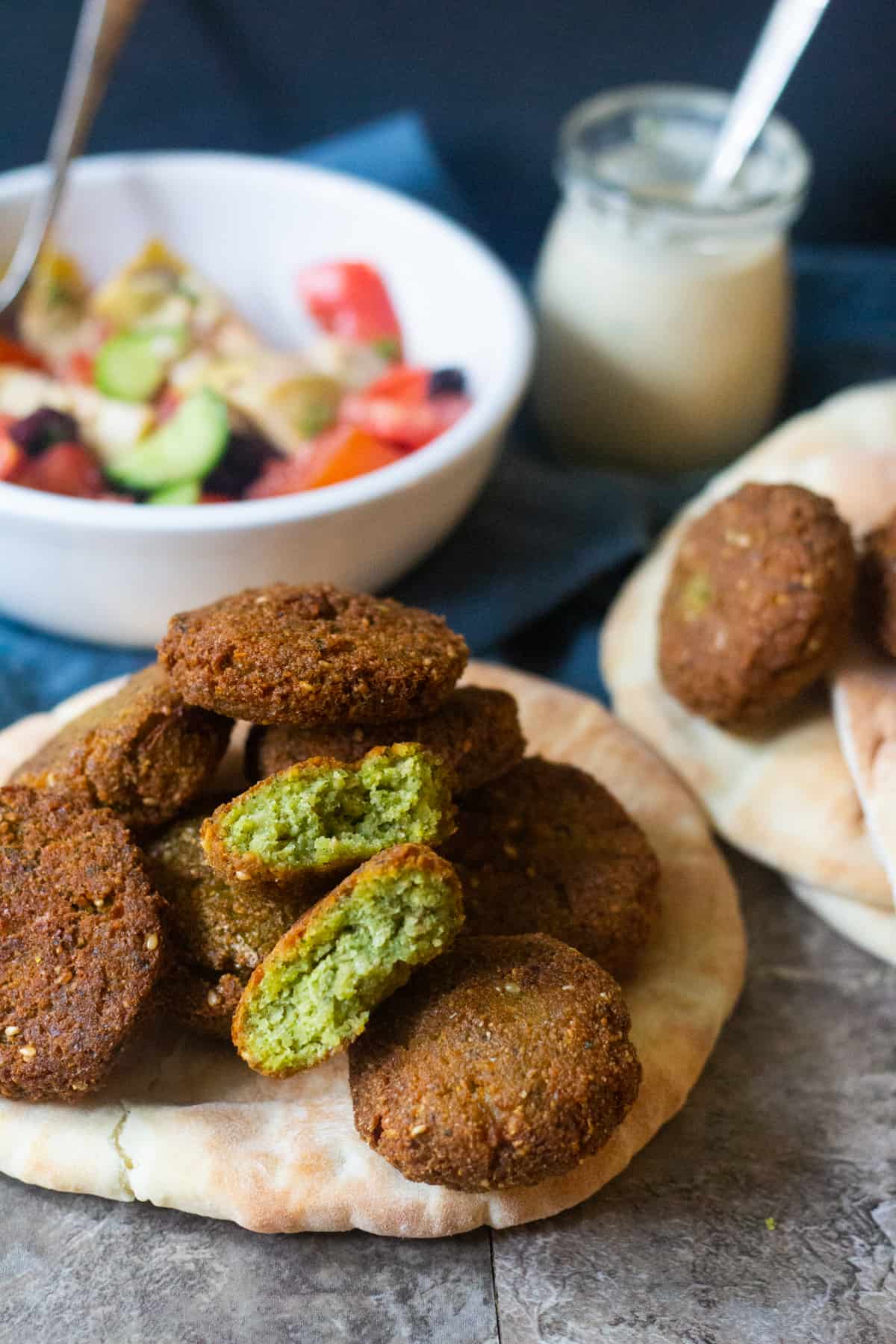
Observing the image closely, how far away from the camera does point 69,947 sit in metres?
1.91

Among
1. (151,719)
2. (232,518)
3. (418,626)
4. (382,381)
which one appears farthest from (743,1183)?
(382,381)

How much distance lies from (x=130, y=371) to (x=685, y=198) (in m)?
1.49

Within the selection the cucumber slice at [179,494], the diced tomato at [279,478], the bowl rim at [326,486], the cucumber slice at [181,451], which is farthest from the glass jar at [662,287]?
the cucumber slice at [179,494]

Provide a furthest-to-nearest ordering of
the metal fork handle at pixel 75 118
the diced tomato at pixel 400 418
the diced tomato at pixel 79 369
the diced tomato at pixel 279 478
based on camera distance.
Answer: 1. the metal fork handle at pixel 75 118
2. the diced tomato at pixel 79 369
3. the diced tomato at pixel 400 418
4. the diced tomato at pixel 279 478

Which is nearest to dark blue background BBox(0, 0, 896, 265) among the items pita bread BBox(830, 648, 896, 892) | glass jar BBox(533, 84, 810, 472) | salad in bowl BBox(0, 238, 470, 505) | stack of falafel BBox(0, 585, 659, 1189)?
glass jar BBox(533, 84, 810, 472)

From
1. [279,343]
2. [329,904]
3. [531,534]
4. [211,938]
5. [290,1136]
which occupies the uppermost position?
[329,904]

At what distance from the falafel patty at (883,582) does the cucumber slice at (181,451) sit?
1421 mm

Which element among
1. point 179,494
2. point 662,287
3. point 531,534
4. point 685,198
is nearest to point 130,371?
point 179,494

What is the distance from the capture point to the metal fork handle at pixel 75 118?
3273 mm

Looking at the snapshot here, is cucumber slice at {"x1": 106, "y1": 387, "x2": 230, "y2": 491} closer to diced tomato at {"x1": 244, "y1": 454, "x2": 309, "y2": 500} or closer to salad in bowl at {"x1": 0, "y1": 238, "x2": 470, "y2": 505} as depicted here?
salad in bowl at {"x1": 0, "y1": 238, "x2": 470, "y2": 505}

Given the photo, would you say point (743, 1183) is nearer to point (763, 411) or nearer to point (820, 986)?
point (820, 986)

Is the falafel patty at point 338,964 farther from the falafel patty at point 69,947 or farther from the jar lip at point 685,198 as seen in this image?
the jar lip at point 685,198

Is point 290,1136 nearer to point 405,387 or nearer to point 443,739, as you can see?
point 443,739

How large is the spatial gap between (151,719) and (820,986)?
1362 millimetres
